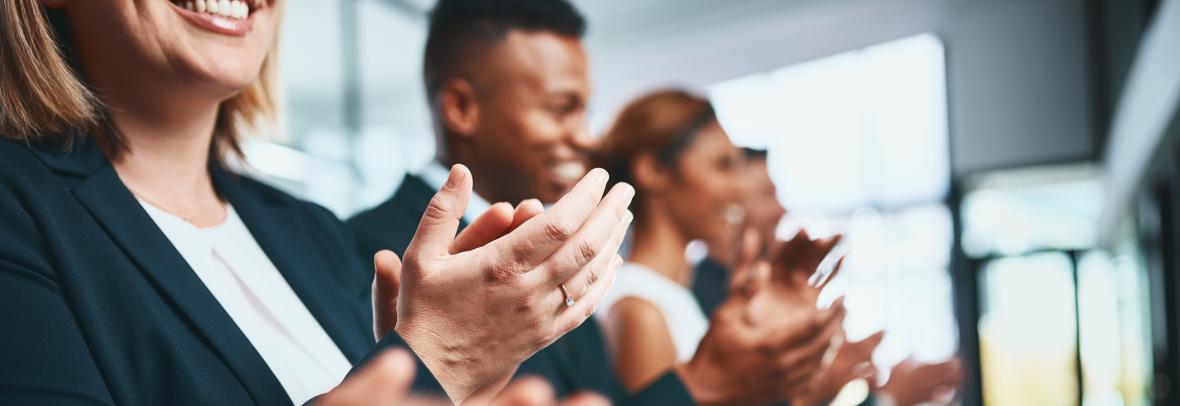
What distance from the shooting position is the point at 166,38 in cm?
70

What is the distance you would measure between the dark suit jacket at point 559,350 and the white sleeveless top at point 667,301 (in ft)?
0.39

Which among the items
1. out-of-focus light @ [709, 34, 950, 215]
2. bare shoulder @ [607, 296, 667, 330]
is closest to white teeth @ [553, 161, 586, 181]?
bare shoulder @ [607, 296, 667, 330]

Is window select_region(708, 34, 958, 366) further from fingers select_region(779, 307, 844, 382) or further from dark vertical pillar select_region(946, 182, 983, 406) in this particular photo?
fingers select_region(779, 307, 844, 382)

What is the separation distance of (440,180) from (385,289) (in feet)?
1.46

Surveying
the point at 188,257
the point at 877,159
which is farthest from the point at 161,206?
the point at 877,159

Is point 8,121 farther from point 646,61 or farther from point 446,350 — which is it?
point 646,61

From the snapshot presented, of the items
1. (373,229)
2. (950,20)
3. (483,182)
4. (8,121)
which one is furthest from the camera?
(950,20)

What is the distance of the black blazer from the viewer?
545mm

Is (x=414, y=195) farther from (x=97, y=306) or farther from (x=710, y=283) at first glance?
(x=710, y=283)

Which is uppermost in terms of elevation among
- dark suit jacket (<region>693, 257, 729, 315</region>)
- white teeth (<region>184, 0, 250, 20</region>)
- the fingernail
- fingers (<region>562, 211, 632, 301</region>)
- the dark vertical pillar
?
white teeth (<region>184, 0, 250, 20</region>)

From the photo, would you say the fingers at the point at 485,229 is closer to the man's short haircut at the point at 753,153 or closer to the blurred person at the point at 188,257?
the blurred person at the point at 188,257

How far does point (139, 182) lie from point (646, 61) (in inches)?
218

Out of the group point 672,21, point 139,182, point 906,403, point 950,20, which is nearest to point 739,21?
point 672,21

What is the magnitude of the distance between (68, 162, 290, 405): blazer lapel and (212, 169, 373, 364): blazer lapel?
0.44 ft
